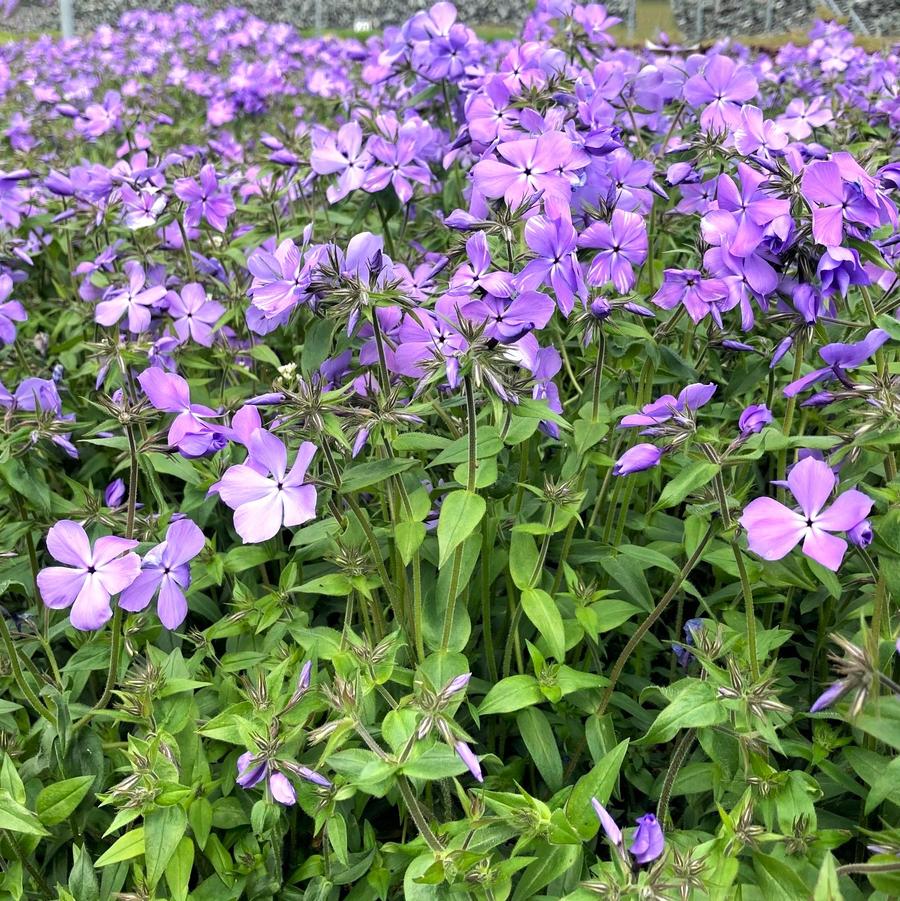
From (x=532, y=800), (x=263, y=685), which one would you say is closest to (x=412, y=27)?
(x=263, y=685)

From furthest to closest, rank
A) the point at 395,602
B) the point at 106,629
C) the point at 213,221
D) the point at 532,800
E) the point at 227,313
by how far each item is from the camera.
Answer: the point at 213,221 < the point at 227,313 < the point at 106,629 < the point at 395,602 < the point at 532,800

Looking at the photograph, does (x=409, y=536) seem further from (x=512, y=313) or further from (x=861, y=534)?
(x=861, y=534)

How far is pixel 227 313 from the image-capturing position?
252 centimetres

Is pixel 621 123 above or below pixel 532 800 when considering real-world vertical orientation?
above

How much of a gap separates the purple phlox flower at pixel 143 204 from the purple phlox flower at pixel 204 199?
0.24 ft

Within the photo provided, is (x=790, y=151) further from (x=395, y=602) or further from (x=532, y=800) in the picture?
(x=532, y=800)

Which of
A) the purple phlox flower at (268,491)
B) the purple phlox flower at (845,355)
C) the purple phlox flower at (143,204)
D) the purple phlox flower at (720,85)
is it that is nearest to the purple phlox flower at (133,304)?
the purple phlox flower at (143,204)

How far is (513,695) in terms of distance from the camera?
1.70m

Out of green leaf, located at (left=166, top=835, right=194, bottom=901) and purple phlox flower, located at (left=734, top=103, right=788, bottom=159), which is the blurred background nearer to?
purple phlox flower, located at (left=734, top=103, right=788, bottom=159)

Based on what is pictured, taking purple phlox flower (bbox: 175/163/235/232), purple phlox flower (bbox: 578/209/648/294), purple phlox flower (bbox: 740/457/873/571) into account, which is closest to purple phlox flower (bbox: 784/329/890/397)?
purple phlox flower (bbox: 740/457/873/571)

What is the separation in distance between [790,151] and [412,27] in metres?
1.74

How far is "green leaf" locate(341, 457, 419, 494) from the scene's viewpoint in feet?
5.12

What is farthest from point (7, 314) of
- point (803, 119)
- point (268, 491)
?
point (803, 119)

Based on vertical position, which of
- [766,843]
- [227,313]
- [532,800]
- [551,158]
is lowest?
[766,843]
